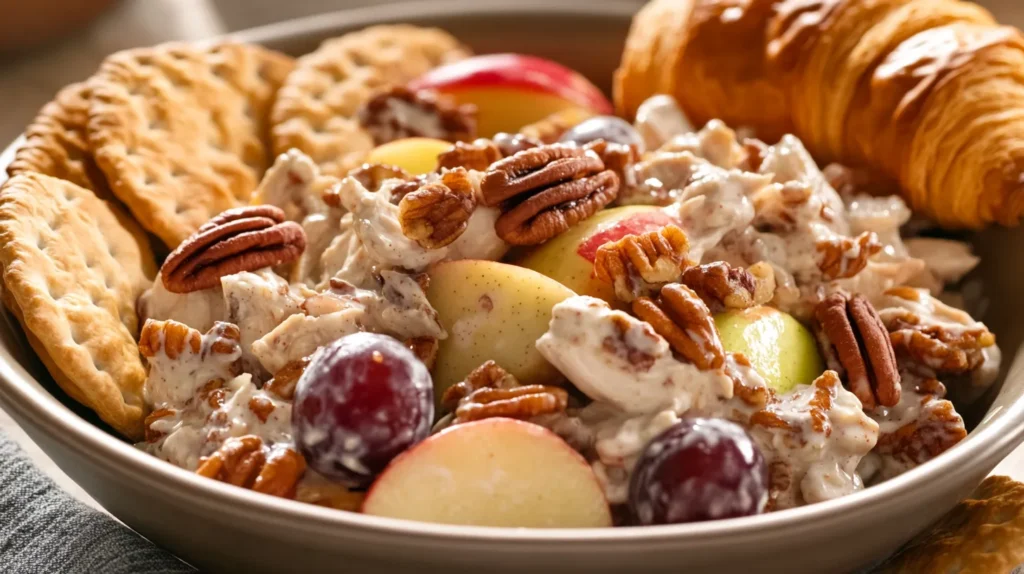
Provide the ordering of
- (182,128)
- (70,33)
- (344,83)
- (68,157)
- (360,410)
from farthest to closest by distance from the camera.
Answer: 1. (70,33)
2. (344,83)
3. (182,128)
4. (68,157)
5. (360,410)

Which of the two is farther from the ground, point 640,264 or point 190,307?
point 640,264

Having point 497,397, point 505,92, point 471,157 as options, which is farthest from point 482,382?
point 505,92

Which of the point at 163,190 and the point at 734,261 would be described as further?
the point at 163,190

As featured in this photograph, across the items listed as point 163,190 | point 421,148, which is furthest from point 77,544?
point 421,148

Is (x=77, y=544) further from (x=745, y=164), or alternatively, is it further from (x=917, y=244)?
(x=917, y=244)

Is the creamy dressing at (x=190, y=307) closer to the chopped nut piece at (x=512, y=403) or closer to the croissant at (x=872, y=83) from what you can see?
the chopped nut piece at (x=512, y=403)

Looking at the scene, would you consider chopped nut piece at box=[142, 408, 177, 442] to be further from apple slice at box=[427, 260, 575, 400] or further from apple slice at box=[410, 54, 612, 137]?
apple slice at box=[410, 54, 612, 137]

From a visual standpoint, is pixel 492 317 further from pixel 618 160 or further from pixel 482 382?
pixel 618 160

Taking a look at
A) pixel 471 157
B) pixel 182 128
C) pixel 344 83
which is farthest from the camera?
pixel 344 83
